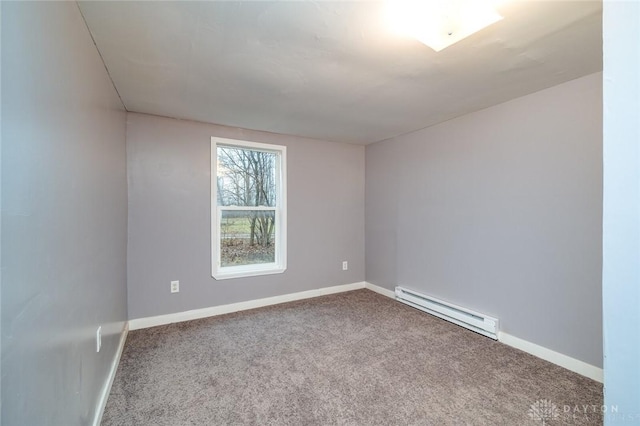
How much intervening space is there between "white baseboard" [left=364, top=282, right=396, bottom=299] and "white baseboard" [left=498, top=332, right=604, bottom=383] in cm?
140

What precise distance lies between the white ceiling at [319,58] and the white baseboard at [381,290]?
232cm

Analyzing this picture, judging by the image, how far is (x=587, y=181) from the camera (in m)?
2.03

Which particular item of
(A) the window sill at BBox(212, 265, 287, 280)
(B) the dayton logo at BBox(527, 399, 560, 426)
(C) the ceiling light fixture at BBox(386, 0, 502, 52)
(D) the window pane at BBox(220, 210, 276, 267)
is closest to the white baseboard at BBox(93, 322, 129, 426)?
(A) the window sill at BBox(212, 265, 287, 280)

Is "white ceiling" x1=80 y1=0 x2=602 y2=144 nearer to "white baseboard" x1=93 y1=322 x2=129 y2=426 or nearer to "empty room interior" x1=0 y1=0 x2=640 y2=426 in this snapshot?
"empty room interior" x1=0 y1=0 x2=640 y2=426

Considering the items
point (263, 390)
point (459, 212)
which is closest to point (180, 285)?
point (263, 390)

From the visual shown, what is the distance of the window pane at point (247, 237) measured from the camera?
335 centimetres

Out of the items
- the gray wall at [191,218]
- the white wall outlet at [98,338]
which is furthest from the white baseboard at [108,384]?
the gray wall at [191,218]

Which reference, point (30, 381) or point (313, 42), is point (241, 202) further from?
point (30, 381)

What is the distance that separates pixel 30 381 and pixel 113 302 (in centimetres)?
146

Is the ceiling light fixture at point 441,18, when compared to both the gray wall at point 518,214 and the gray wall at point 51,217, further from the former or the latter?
the gray wall at point 51,217

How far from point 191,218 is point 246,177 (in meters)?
0.82

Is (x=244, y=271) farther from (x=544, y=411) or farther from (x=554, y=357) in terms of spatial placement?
(x=554, y=357)

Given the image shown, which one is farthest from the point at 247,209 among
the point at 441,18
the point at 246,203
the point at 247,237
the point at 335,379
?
the point at 441,18

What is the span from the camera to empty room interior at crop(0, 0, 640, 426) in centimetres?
83
